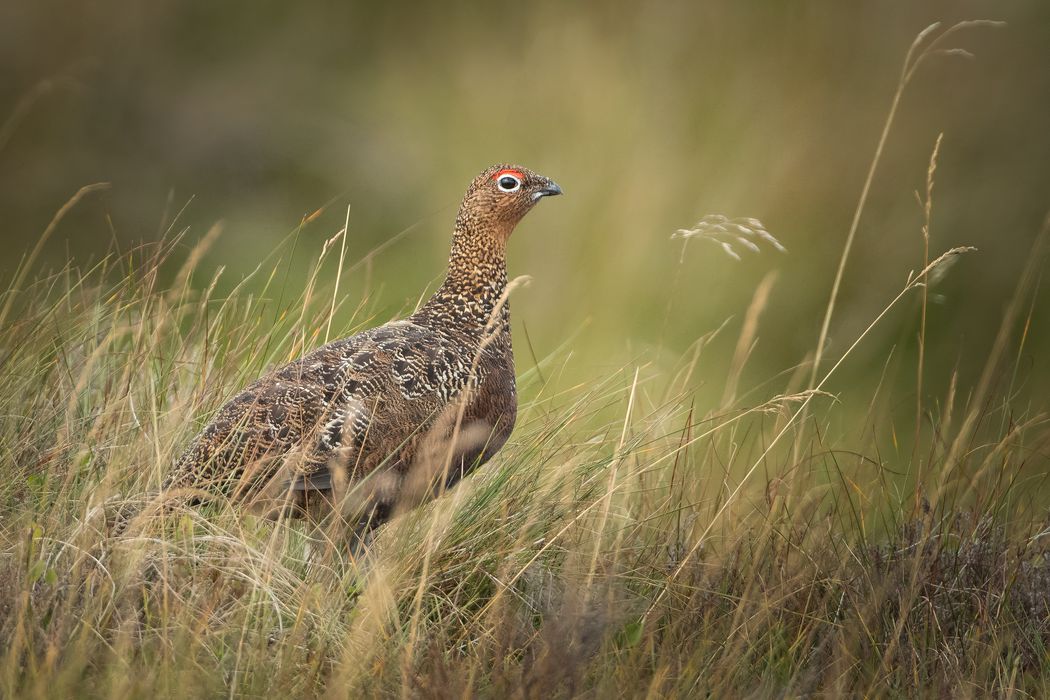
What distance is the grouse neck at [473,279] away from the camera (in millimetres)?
3846

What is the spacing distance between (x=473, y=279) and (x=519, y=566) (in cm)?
119

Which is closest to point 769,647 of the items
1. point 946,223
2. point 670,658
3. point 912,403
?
point 670,658

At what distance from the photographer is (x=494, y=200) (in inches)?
156

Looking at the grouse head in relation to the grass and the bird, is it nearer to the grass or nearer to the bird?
the bird

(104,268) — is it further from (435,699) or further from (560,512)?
(435,699)

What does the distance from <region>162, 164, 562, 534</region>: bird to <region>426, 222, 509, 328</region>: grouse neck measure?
140mm

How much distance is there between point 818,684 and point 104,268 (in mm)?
2694

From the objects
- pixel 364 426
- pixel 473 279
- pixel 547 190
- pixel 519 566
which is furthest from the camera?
pixel 547 190

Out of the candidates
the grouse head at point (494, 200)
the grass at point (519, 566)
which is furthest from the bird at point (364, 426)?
the grouse head at point (494, 200)

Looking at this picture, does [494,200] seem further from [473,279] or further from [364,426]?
[364,426]

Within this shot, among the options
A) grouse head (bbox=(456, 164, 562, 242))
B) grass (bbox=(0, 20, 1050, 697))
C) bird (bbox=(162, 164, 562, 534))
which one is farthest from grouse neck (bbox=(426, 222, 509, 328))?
grass (bbox=(0, 20, 1050, 697))

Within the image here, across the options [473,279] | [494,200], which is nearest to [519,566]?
[473,279]

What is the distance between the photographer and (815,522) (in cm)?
330

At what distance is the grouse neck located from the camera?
3846 millimetres
